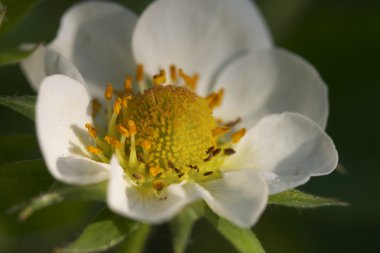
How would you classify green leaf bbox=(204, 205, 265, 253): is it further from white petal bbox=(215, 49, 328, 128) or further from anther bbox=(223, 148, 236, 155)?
white petal bbox=(215, 49, 328, 128)

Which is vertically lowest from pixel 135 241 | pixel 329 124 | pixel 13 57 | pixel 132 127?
pixel 329 124

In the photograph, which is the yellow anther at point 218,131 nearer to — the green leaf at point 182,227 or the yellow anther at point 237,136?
the yellow anther at point 237,136

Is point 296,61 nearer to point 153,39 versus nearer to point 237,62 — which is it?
point 237,62

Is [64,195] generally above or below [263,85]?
above

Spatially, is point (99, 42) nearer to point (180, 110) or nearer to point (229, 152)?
point (180, 110)

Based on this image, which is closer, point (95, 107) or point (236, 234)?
point (236, 234)

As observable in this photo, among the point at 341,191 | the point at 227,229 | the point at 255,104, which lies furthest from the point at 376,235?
the point at 227,229

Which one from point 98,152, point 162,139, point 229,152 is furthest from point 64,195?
point 229,152

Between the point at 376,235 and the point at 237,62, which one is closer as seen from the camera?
the point at 237,62
